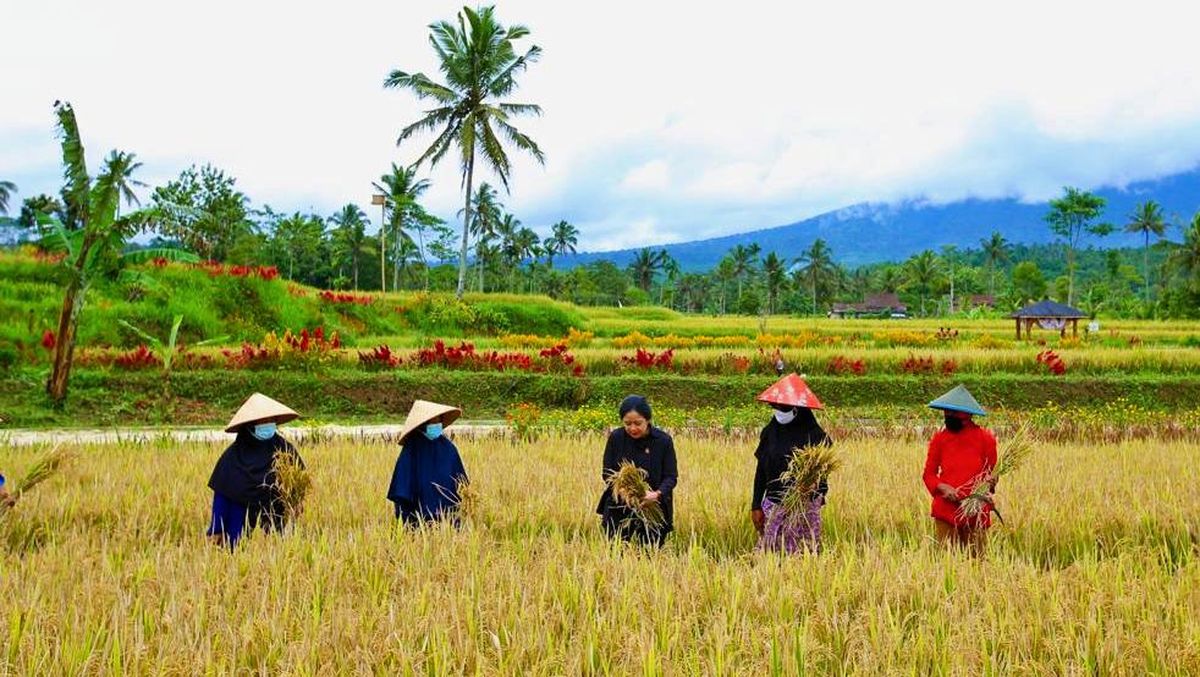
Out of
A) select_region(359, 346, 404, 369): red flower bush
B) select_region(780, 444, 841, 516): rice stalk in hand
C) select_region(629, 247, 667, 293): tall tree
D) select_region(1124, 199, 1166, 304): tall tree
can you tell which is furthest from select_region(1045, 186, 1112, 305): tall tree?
select_region(780, 444, 841, 516): rice stalk in hand

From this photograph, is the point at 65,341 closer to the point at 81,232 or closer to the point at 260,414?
the point at 81,232

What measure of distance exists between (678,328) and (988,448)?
21.9 meters

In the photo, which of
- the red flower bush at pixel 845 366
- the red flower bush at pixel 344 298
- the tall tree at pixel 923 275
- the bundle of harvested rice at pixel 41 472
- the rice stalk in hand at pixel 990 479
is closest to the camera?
the rice stalk in hand at pixel 990 479

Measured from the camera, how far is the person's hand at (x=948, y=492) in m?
4.46

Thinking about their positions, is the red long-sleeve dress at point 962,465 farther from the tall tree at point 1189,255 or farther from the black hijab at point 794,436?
the tall tree at point 1189,255

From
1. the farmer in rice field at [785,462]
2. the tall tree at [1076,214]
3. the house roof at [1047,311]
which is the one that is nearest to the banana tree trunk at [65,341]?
the farmer in rice field at [785,462]

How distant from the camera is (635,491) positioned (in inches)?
166

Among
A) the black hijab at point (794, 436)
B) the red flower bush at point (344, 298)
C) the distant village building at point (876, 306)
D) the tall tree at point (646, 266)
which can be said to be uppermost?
the tall tree at point (646, 266)

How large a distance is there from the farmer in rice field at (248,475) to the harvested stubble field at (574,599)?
198 millimetres

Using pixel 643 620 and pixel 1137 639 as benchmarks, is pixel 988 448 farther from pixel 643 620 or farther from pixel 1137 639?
pixel 643 620

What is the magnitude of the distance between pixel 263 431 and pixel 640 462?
6.66 ft

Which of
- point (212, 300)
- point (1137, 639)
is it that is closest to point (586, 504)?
point (1137, 639)

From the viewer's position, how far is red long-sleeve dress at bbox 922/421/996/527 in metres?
4.55

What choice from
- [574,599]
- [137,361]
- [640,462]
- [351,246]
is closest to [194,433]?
[137,361]
